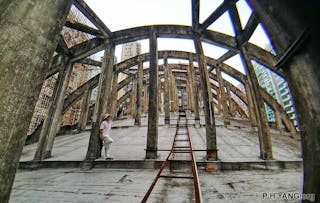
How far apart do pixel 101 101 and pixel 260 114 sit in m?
5.56

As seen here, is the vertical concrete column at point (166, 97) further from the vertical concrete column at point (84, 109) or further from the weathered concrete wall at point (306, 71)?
the weathered concrete wall at point (306, 71)

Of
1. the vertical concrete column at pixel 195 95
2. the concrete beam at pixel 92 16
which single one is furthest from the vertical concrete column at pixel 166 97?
the concrete beam at pixel 92 16

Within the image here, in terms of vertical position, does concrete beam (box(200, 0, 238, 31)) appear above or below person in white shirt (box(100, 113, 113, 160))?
above

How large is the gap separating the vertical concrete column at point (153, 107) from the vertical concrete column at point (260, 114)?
3163 millimetres

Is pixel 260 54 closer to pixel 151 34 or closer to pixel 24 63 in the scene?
pixel 151 34

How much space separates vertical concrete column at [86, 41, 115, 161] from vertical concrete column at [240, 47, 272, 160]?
5.15 metres

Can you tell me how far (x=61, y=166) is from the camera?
4395 mm

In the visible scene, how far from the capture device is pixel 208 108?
4.61 m

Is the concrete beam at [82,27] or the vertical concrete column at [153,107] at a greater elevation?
the concrete beam at [82,27]

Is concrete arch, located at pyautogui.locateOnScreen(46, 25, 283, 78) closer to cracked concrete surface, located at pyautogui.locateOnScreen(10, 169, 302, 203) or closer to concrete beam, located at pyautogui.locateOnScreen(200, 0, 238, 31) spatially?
concrete beam, located at pyautogui.locateOnScreen(200, 0, 238, 31)

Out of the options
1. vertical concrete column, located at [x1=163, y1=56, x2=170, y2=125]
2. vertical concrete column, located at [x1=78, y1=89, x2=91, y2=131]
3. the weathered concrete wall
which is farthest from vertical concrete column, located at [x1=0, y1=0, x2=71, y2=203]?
vertical concrete column, located at [x1=78, y1=89, x2=91, y2=131]

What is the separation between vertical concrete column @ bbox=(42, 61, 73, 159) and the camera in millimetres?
5375

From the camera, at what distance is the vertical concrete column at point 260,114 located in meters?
4.08

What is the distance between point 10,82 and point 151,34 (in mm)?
5176
